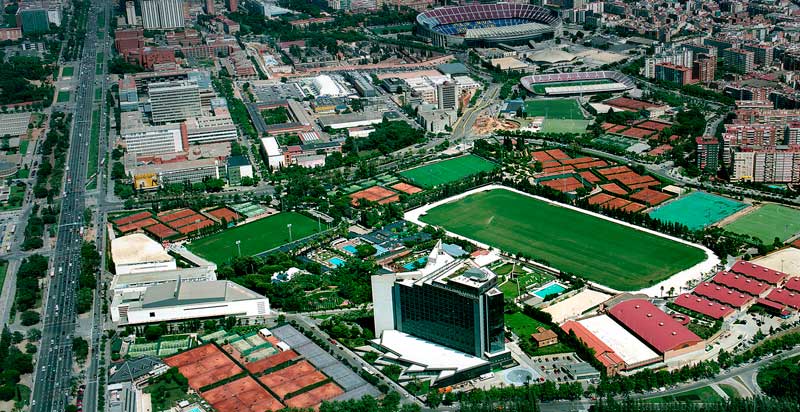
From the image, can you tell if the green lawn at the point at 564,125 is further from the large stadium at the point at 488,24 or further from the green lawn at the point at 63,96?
the green lawn at the point at 63,96

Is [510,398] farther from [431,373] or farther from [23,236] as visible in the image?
[23,236]

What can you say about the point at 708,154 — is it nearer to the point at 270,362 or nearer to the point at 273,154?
the point at 273,154

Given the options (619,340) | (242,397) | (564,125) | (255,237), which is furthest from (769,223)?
(242,397)

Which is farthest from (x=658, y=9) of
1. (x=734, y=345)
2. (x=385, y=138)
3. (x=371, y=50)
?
(x=734, y=345)

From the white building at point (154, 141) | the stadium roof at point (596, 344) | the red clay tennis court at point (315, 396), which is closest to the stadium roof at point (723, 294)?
the stadium roof at point (596, 344)

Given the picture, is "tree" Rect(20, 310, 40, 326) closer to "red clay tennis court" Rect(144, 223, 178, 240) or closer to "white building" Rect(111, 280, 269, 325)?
"white building" Rect(111, 280, 269, 325)

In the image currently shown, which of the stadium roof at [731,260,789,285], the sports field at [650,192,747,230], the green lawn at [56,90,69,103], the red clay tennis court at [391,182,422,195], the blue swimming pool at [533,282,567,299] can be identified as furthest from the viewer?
the green lawn at [56,90,69,103]

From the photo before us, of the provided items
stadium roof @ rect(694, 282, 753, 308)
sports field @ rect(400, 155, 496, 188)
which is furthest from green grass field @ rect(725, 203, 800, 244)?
sports field @ rect(400, 155, 496, 188)
